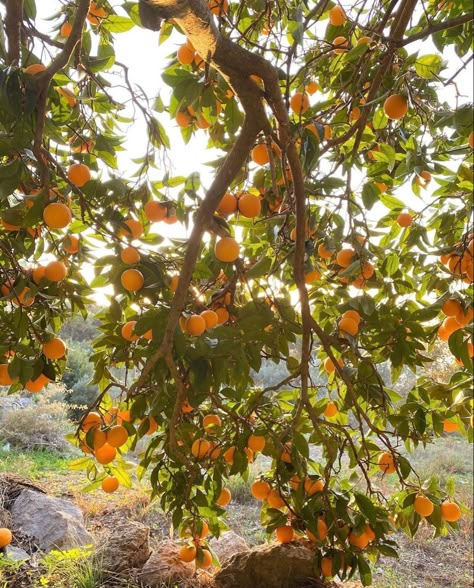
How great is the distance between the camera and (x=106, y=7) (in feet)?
5.00

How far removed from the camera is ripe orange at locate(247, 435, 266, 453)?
5.00 feet

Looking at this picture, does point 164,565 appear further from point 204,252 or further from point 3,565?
point 204,252

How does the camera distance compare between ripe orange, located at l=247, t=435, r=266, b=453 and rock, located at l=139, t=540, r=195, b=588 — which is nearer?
ripe orange, located at l=247, t=435, r=266, b=453

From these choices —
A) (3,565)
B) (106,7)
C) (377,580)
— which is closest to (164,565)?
(3,565)

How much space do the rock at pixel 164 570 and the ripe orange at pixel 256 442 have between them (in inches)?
49.4

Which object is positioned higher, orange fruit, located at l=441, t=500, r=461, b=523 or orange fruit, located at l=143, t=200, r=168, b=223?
orange fruit, located at l=143, t=200, r=168, b=223

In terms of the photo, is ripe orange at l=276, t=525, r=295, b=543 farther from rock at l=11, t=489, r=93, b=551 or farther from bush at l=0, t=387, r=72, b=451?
bush at l=0, t=387, r=72, b=451

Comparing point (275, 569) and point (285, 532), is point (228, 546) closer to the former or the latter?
point (275, 569)

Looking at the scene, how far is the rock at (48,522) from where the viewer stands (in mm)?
2896

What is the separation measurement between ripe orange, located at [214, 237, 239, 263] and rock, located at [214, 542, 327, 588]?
1522 millimetres

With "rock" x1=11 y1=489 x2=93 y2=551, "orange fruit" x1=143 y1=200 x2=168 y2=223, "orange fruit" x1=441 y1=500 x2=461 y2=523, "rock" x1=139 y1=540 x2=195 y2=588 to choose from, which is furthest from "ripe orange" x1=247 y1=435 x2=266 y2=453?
"rock" x1=11 y1=489 x2=93 y2=551

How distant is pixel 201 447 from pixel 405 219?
975 millimetres

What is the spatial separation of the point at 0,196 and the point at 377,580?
10.9 ft

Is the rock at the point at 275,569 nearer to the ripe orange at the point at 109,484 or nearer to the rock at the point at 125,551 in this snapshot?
the rock at the point at 125,551
